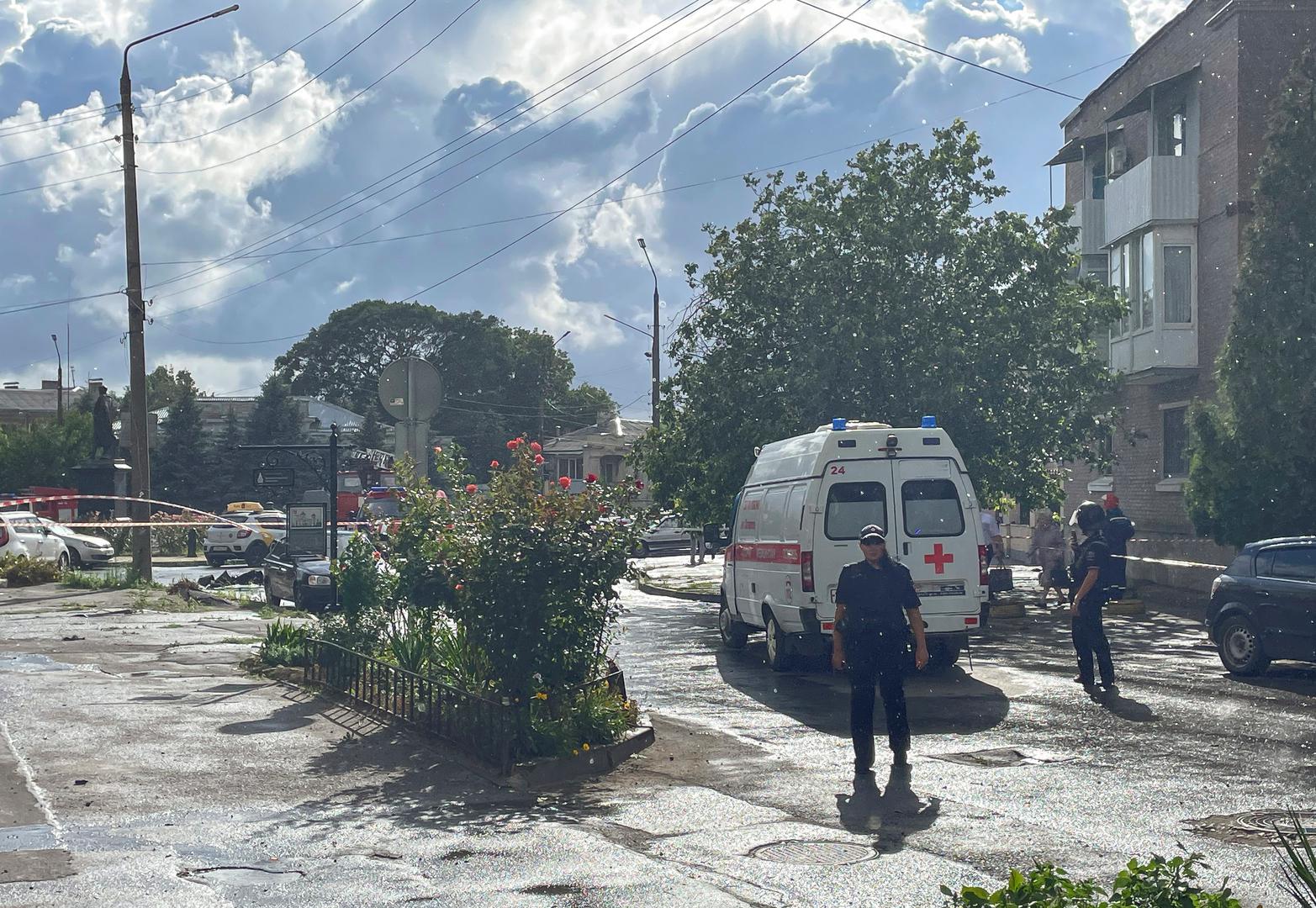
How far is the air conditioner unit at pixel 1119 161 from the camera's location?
33.7 m

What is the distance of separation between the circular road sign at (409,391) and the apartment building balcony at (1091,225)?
86.1 feet

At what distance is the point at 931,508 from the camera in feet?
50.0

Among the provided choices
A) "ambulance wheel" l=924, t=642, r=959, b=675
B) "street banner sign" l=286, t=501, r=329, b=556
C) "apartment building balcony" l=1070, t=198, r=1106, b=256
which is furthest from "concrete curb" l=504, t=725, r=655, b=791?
"apartment building balcony" l=1070, t=198, r=1106, b=256

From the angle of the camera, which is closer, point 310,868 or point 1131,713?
point 310,868

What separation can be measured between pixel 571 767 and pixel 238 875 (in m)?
3.10

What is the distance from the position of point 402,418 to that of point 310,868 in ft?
19.7

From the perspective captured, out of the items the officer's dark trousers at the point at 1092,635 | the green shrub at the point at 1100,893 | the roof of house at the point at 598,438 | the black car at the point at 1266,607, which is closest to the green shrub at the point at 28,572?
the officer's dark trousers at the point at 1092,635

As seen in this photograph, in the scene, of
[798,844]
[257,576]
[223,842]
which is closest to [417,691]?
[223,842]

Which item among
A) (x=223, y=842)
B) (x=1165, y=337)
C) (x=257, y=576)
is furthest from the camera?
(x=257, y=576)

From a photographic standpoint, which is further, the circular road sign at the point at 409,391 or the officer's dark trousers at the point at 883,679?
the circular road sign at the point at 409,391

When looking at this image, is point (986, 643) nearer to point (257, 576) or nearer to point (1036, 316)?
point (1036, 316)

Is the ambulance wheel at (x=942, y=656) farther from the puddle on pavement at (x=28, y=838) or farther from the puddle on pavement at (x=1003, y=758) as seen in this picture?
the puddle on pavement at (x=28, y=838)

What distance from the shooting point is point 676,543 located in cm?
5250

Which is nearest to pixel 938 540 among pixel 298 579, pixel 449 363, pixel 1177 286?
pixel 298 579
